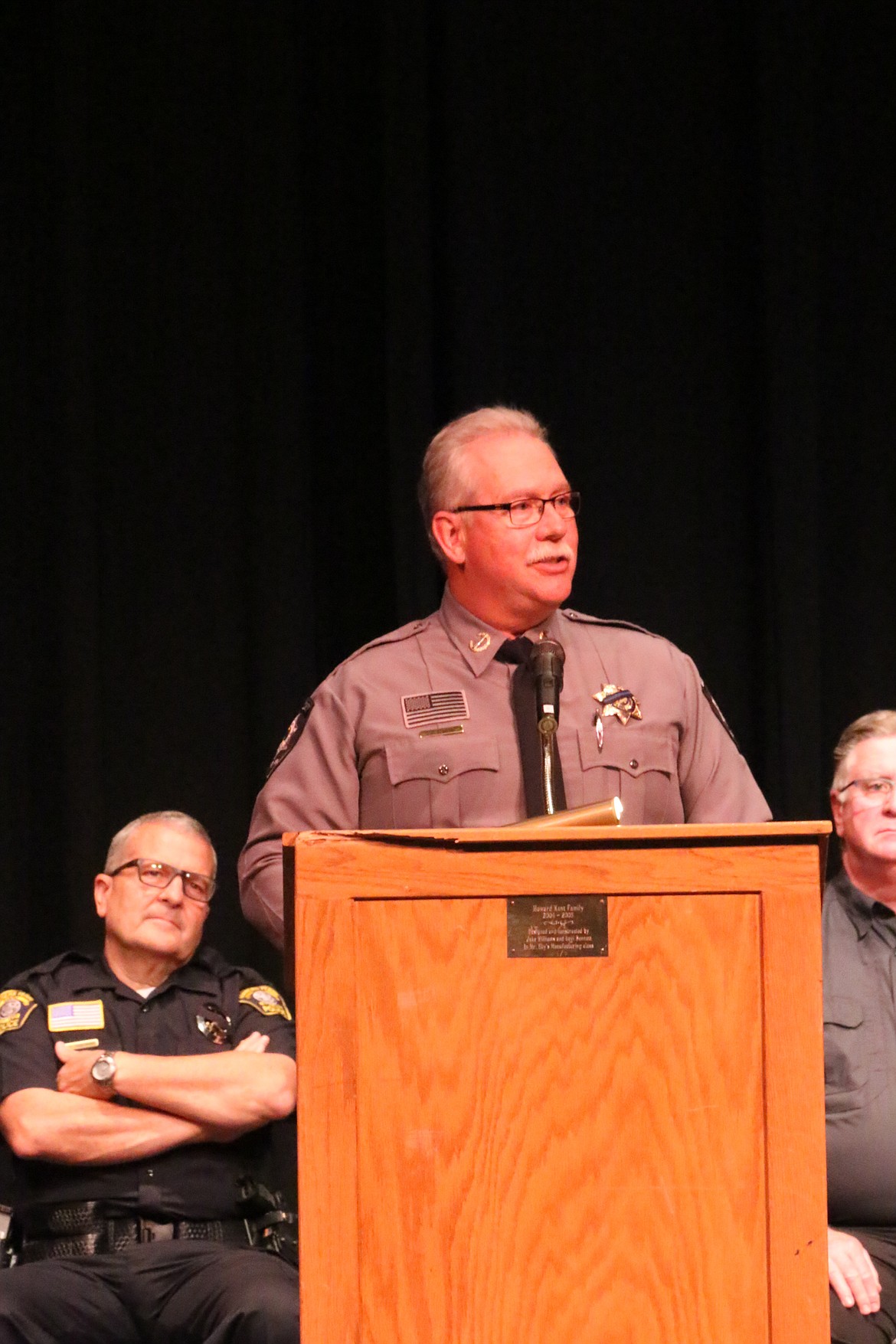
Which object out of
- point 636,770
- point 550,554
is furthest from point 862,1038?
point 550,554

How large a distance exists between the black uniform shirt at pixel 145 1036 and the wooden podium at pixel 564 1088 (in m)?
1.54

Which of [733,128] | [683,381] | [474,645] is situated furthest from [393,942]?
[733,128]

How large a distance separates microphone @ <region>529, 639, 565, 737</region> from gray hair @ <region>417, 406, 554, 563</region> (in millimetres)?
514

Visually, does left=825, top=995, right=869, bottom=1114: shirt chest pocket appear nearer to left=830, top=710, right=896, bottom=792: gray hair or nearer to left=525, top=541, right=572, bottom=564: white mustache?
left=830, top=710, right=896, bottom=792: gray hair

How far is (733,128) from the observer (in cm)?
Result: 380

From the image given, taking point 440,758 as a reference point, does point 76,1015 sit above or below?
below

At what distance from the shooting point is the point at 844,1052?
2.83 m

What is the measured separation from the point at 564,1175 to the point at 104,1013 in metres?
1.82

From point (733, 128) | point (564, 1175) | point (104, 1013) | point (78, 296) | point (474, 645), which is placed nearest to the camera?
point (564, 1175)

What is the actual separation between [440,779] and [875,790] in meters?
1.06

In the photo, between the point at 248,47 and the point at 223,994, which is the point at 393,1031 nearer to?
the point at 223,994

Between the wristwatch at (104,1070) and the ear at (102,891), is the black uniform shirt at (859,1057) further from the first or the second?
the ear at (102,891)

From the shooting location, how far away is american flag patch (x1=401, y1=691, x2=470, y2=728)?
8.00 ft

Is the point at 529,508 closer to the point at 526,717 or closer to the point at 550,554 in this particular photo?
the point at 550,554
